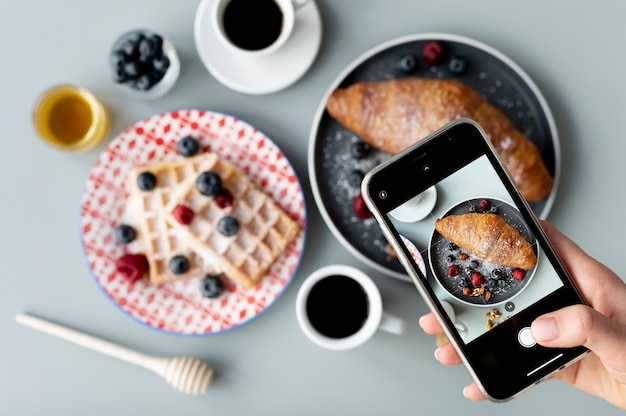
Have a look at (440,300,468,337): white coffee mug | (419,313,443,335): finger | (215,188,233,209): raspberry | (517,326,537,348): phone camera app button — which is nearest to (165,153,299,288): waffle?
(215,188,233,209): raspberry

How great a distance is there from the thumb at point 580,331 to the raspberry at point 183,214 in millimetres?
841

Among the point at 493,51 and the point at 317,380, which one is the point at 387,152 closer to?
the point at 493,51

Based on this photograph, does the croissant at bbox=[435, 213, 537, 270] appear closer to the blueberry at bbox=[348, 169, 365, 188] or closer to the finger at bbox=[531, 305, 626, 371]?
the finger at bbox=[531, 305, 626, 371]

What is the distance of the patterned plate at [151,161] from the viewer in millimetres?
1595

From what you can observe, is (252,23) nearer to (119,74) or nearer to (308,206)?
(119,74)

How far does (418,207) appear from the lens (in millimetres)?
1195

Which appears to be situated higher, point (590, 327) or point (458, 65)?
point (458, 65)

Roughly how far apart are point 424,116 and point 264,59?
0.43m

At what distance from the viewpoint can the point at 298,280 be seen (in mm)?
1641

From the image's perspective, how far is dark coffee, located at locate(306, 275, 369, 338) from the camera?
1528 mm

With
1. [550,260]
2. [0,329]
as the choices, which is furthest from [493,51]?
[0,329]

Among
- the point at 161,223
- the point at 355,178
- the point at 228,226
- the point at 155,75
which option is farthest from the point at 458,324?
the point at 155,75

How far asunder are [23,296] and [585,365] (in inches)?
55.7

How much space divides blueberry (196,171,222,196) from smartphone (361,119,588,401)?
506 mm
